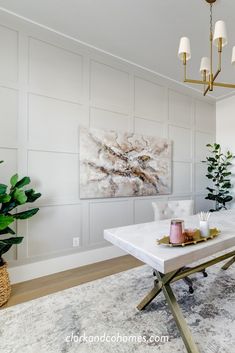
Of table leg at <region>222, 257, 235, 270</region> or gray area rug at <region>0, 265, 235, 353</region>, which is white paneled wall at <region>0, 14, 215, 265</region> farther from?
table leg at <region>222, 257, 235, 270</region>

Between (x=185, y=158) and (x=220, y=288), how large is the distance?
244cm

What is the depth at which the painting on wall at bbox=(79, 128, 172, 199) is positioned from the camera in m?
2.82

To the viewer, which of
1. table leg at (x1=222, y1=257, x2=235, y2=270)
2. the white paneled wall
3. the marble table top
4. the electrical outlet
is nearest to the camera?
the marble table top

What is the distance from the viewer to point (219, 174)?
409cm

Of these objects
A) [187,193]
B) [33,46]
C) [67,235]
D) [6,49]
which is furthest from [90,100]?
[187,193]

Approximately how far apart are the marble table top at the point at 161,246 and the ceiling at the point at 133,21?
2.21m

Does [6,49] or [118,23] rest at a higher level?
[118,23]

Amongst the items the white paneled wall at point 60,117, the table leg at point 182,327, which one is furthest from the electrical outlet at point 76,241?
the table leg at point 182,327

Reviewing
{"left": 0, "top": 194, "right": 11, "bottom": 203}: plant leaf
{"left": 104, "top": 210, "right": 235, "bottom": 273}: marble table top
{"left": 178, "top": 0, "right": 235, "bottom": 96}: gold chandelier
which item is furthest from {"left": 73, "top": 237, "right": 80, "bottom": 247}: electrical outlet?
{"left": 178, "top": 0, "right": 235, "bottom": 96}: gold chandelier

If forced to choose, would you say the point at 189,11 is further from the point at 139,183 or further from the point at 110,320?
the point at 110,320

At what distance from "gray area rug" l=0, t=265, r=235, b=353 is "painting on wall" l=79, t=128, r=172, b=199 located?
4.21 ft

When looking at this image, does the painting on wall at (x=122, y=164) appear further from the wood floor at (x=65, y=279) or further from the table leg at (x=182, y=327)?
the table leg at (x=182, y=327)

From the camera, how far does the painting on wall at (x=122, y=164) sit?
2.82 metres

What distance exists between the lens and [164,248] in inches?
51.2
